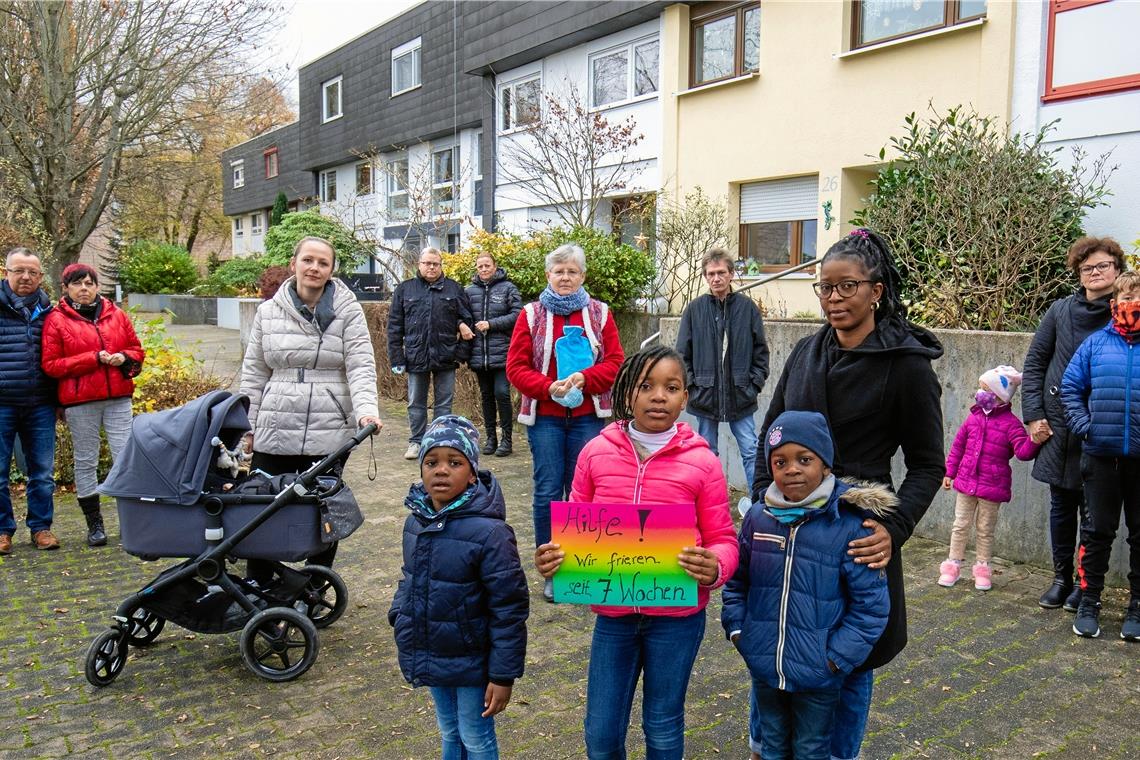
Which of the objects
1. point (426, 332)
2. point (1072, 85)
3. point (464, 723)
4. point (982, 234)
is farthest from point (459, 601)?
point (1072, 85)

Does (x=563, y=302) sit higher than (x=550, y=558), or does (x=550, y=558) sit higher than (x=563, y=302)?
(x=563, y=302)

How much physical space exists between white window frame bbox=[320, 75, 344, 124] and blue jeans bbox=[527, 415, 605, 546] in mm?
29161

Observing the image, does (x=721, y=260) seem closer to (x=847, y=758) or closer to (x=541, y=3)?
(x=847, y=758)

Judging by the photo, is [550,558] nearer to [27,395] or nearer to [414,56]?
[27,395]

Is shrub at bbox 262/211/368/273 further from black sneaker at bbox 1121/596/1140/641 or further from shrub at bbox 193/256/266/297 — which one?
black sneaker at bbox 1121/596/1140/641

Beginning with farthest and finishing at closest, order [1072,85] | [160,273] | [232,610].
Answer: [160,273]
[1072,85]
[232,610]

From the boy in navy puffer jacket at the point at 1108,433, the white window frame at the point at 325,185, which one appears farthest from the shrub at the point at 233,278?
the boy in navy puffer jacket at the point at 1108,433

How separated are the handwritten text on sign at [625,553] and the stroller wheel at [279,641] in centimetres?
207

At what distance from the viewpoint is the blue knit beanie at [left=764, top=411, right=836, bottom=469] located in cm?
278

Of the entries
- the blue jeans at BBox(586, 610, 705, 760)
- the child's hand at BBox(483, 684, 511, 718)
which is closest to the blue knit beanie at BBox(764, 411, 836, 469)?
the blue jeans at BBox(586, 610, 705, 760)

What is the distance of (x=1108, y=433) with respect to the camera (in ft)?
16.2

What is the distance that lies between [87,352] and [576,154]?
388 inches

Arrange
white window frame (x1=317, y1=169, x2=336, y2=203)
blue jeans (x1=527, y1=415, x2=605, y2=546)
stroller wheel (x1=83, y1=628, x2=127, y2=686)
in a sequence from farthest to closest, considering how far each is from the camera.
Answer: white window frame (x1=317, y1=169, x2=336, y2=203) → blue jeans (x1=527, y1=415, x2=605, y2=546) → stroller wheel (x1=83, y1=628, x2=127, y2=686)

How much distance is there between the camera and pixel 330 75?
108ft
